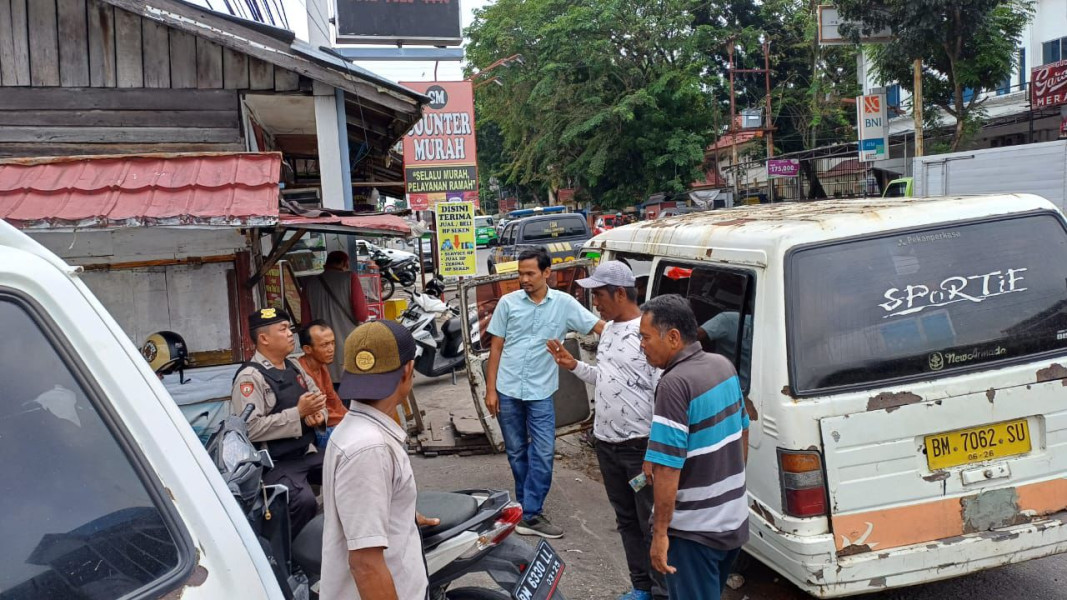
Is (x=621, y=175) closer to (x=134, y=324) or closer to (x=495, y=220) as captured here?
(x=495, y=220)

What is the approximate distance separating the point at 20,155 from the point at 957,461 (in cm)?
687

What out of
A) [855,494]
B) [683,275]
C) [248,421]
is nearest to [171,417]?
[248,421]

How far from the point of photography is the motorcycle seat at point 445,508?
2770mm

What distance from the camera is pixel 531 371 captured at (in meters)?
4.72

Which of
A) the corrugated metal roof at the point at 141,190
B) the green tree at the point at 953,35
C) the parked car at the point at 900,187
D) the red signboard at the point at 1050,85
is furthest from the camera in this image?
the red signboard at the point at 1050,85

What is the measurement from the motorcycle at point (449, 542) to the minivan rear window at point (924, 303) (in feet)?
4.14

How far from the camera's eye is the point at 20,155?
20.7ft

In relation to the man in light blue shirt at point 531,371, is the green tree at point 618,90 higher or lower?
higher

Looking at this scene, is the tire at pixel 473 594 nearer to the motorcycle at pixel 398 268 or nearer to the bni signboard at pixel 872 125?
the motorcycle at pixel 398 268

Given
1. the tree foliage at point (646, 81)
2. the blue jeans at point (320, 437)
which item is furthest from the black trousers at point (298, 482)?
the tree foliage at point (646, 81)

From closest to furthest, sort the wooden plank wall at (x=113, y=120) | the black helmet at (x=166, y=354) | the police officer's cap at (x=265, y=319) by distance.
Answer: the police officer's cap at (x=265, y=319), the black helmet at (x=166, y=354), the wooden plank wall at (x=113, y=120)

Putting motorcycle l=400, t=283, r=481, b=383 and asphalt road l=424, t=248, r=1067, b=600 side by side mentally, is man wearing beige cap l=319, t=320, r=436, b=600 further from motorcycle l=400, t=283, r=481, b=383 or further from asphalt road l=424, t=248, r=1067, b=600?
motorcycle l=400, t=283, r=481, b=383

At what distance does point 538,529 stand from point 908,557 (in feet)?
7.32

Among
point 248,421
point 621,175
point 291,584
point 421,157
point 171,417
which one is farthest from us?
point 621,175
